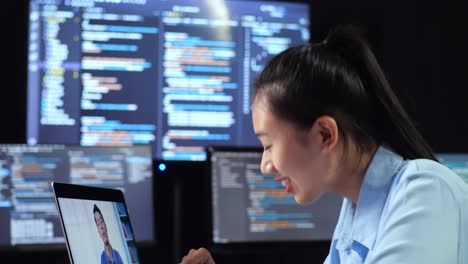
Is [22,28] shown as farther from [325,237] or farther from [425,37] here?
[425,37]

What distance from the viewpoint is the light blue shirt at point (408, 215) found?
39.2 inches

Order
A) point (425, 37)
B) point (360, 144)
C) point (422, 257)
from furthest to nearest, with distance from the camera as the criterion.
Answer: point (425, 37) < point (360, 144) < point (422, 257)

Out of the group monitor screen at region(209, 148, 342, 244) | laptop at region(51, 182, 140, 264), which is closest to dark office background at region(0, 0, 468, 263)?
monitor screen at region(209, 148, 342, 244)

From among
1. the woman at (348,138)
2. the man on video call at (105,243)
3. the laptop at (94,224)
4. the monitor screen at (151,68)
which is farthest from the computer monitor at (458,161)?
the man on video call at (105,243)

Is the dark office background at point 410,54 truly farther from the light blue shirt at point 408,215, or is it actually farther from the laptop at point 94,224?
the light blue shirt at point 408,215

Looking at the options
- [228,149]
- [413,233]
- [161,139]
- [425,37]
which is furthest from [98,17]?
[413,233]

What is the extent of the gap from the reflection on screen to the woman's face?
299 millimetres

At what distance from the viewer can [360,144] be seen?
3.89 ft

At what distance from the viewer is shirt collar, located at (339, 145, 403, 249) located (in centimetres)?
117

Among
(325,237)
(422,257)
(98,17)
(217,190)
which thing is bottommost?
(325,237)

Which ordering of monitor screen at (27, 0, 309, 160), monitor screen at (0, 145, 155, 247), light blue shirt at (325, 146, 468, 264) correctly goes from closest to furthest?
light blue shirt at (325, 146, 468, 264)
monitor screen at (0, 145, 155, 247)
monitor screen at (27, 0, 309, 160)

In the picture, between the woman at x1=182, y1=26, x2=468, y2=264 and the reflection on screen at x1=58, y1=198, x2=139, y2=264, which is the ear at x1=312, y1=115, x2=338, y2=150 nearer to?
the woman at x1=182, y1=26, x2=468, y2=264

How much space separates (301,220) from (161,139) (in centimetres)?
76

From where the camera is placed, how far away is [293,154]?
1177 millimetres
